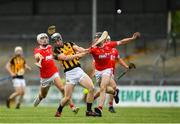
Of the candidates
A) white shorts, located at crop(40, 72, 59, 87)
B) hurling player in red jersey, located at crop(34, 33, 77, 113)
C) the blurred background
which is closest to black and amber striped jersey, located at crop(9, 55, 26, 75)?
hurling player in red jersey, located at crop(34, 33, 77, 113)

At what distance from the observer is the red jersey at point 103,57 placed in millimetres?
22672

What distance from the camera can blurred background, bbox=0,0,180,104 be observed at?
146 ft

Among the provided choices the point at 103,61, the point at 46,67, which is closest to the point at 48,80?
the point at 46,67

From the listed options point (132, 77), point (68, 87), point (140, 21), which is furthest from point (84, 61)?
point (68, 87)

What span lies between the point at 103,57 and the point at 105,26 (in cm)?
2785

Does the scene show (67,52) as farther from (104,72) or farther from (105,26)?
(105,26)

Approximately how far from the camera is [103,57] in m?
22.9

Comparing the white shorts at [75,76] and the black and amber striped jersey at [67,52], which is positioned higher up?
the black and amber striped jersey at [67,52]

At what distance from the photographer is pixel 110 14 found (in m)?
51.4

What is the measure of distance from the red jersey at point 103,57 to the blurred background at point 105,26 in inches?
733

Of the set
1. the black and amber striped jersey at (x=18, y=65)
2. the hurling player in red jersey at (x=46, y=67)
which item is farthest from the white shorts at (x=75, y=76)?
the black and amber striped jersey at (x=18, y=65)

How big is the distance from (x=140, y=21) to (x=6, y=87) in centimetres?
1132

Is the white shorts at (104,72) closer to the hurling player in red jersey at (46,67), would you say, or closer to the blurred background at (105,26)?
the hurling player in red jersey at (46,67)

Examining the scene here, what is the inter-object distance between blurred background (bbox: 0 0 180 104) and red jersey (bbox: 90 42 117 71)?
1861 centimetres
